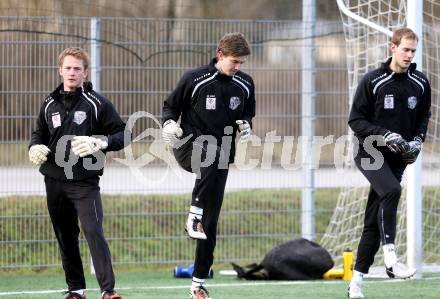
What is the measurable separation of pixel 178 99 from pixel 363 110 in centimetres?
148

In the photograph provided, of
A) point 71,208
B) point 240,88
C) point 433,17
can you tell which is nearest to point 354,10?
point 433,17

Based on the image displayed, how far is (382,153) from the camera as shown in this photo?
27.8 ft

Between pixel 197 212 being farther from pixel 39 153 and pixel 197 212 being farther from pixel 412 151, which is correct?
pixel 412 151

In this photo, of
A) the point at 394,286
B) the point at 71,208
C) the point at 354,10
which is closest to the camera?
the point at 71,208

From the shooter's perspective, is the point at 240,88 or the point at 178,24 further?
the point at 178,24

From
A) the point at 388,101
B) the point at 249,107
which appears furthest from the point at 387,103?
the point at 249,107

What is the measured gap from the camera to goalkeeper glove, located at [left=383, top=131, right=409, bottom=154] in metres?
8.19

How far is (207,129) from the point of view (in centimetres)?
825

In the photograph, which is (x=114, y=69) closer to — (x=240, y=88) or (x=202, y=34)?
(x=202, y=34)

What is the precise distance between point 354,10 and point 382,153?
3124 mm

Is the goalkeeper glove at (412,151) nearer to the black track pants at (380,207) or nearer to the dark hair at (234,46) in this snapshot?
the black track pants at (380,207)

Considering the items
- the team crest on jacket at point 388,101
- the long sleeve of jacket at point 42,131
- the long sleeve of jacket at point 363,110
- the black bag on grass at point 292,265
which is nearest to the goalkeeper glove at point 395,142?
the long sleeve of jacket at point 363,110

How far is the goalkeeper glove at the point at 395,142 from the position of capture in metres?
8.19

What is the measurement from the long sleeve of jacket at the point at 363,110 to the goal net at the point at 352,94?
2.49 metres
